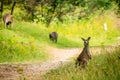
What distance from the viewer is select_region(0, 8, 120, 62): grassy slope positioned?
2025 cm

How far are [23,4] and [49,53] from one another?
11332 millimetres

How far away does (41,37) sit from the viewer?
2845 cm

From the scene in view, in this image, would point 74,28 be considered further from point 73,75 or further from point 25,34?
point 73,75

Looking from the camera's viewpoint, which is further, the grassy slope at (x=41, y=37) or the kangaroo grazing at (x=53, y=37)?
the kangaroo grazing at (x=53, y=37)

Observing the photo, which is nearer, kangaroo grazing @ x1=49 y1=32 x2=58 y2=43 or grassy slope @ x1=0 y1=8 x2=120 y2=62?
grassy slope @ x1=0 y1=8 x2=120 y2=62

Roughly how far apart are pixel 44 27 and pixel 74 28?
4.76 meters

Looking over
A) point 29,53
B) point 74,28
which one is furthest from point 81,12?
point 29,53

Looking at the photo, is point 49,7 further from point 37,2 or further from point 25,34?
point 25,34

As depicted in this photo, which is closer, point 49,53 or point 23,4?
point 49,53

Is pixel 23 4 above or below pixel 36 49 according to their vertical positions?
above

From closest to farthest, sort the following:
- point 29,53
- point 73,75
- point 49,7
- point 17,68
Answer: point 73,75 < point 17,68 < point 29,53 < point 49,7

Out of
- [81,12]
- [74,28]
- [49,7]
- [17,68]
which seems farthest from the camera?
[74,28]

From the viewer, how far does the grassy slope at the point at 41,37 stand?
2025cm

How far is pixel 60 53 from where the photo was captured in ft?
78.6
